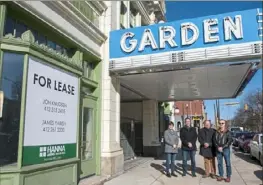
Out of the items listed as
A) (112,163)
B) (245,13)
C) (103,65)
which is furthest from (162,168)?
(245,13)

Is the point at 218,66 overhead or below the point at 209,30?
below

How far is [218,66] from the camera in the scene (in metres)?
8.79

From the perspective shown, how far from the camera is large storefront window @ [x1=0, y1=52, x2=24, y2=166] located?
522cm

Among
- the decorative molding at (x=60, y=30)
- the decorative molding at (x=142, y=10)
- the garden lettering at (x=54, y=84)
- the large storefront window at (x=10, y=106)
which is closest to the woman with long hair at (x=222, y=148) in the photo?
the decorative molding at (x=60, y=30)

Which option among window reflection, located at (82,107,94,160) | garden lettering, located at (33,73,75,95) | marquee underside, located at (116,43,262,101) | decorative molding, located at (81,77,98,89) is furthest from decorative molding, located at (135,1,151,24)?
garden lettering, located at (33,73,75,95)

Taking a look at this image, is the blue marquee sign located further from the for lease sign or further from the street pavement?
the street pavement

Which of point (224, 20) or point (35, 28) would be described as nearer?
point (35, 28)

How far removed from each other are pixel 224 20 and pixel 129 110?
29.1ft

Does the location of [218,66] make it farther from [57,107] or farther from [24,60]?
[24,60]

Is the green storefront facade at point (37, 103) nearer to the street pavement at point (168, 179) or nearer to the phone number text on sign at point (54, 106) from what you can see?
the phone number text on sign at point (54, 106)

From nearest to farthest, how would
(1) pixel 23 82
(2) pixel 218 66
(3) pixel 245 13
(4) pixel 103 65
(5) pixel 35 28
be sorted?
1. (1) pixel 23 82
2. (5) pixel 35 28
3. (3) pixel 245 13
4. (2) pixel 218 66
5. (4) pixel 103 65

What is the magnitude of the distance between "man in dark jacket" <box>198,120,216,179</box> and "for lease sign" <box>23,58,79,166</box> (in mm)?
4272

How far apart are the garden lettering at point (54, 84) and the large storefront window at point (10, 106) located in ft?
1.47

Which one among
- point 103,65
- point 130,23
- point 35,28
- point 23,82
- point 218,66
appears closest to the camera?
point 23,82
